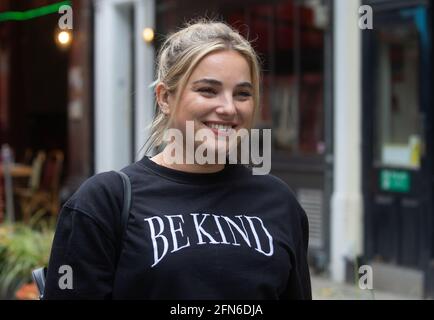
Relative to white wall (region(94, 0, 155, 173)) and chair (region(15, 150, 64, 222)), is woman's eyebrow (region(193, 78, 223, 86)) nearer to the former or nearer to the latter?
white wall (region(94, 0, 155, 173))

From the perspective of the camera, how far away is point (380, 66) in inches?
255

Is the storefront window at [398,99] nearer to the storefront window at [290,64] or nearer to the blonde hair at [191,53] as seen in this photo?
the storefront window at [290,64]

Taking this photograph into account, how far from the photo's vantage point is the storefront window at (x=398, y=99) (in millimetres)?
6188

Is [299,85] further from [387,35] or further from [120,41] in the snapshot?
[120,41]

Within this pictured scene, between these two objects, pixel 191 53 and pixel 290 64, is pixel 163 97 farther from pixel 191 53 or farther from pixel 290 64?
pixel 290 64

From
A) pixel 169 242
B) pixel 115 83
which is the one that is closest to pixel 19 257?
pixel 169 242

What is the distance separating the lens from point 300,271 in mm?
1988

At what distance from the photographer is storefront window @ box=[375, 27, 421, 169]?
6.19 metres

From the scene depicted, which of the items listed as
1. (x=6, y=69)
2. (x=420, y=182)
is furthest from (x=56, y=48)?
(x=420, y=182)

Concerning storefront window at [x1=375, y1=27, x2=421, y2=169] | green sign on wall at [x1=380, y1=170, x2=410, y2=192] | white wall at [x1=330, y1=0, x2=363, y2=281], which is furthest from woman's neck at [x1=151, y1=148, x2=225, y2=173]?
white wall at [x1=330, y1=0, x2=363, y2=281]

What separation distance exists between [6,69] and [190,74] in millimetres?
10474

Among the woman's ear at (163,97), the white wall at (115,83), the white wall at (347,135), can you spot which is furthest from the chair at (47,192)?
the woman's ear at (163,97)

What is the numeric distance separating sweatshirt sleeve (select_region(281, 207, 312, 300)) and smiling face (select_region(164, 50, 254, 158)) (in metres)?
0.37

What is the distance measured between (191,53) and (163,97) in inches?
7.0
